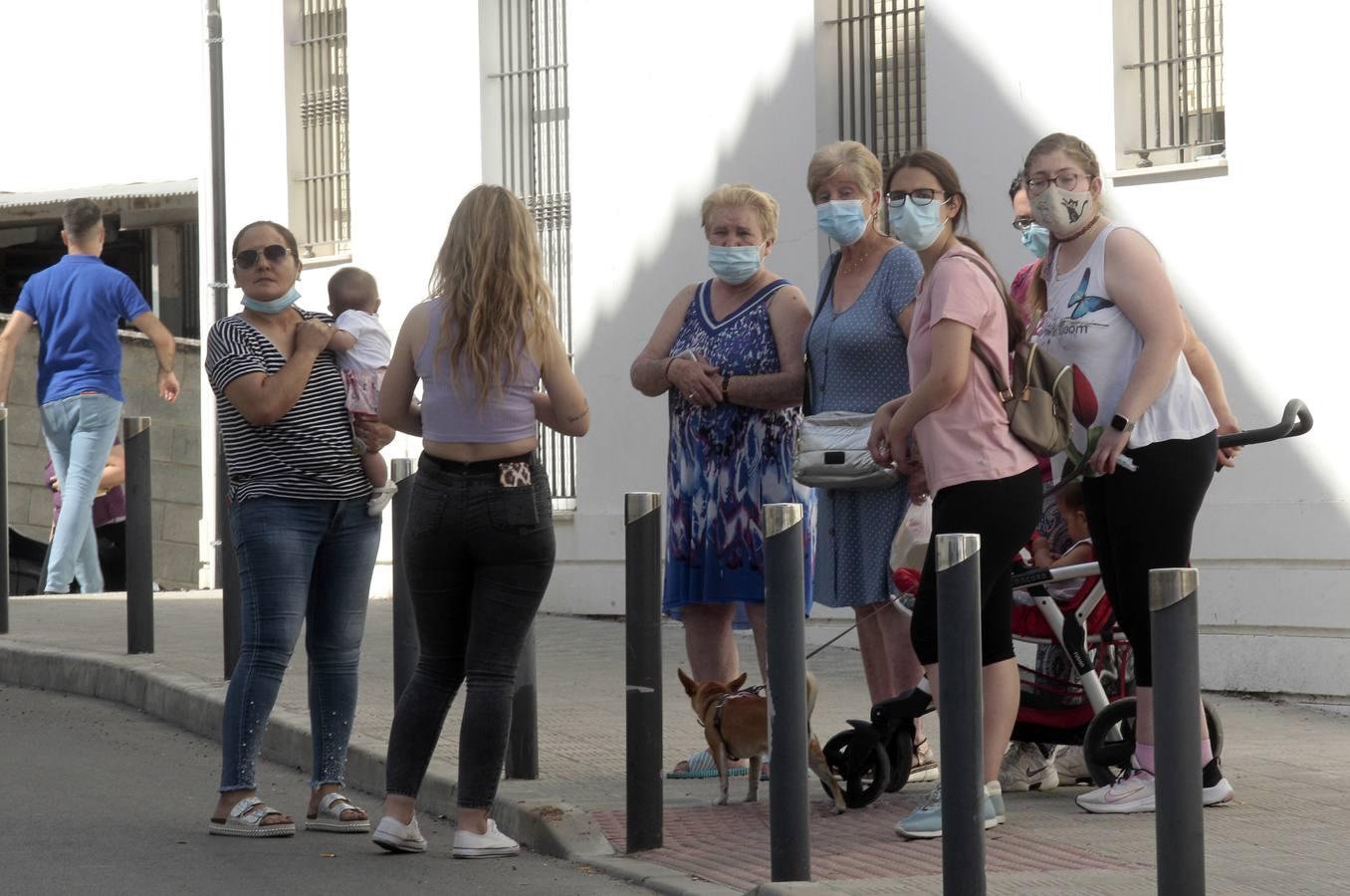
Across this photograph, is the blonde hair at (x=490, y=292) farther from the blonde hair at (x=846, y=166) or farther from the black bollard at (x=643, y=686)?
the blonde hair at (x=846, y=166)

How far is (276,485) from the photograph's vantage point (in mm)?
6762

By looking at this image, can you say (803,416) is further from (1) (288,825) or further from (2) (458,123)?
(2) (458,123)

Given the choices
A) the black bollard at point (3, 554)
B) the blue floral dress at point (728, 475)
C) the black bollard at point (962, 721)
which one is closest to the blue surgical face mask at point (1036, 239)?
the blue floral dress at point (728, 475)

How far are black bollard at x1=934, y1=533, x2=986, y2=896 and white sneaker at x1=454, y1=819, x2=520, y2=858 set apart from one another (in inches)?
73.6

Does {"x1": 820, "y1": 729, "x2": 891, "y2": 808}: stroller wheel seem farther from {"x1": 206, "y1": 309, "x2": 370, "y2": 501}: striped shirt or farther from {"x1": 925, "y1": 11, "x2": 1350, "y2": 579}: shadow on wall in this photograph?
{"x1": 925, "y1": 11, "x2": 1350, "y2": 579}: shadow on wall

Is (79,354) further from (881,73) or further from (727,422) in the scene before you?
(727,422)

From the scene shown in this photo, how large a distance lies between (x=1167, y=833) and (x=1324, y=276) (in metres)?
5.59

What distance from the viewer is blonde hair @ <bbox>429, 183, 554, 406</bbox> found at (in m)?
6.24

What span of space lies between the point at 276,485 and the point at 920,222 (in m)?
2.08

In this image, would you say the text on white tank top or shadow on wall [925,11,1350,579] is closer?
the text on white tank top

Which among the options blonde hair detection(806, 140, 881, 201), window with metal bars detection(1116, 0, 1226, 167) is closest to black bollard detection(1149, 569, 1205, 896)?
blonde hair detection(806, 140, 881, 201)

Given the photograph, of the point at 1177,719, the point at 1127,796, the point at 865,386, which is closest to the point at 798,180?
the point at 865,386

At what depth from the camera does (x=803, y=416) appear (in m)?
7.20

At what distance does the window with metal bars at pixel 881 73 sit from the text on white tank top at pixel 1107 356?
470cm
